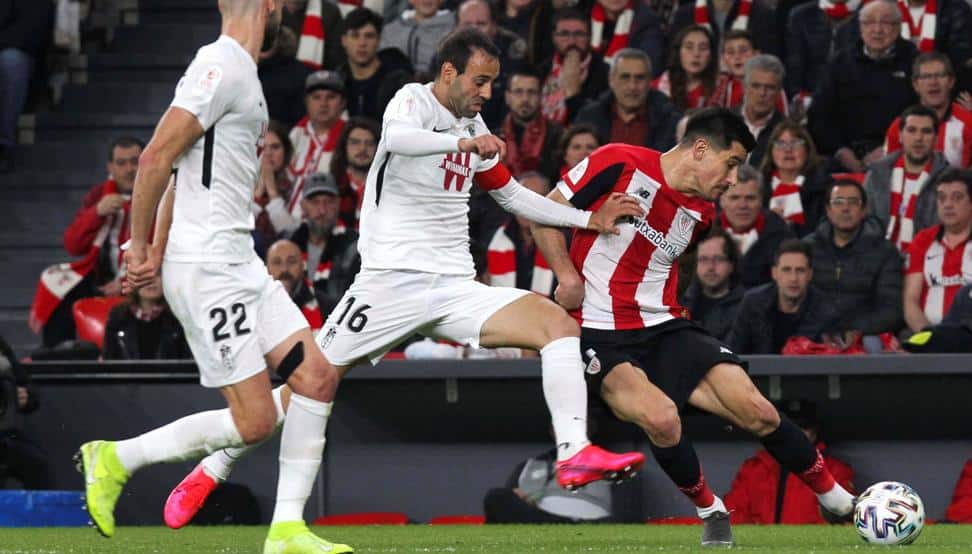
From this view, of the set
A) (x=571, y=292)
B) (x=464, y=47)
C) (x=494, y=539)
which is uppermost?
(x=464, y=47)

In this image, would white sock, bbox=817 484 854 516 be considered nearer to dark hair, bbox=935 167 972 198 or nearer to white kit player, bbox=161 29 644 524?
white kit player, bbox=161 29 644 524

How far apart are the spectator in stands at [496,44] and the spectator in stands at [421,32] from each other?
0.92ft

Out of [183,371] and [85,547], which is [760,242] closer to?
[183,371]

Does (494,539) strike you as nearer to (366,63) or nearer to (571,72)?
(571,72)

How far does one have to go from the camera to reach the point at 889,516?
8.10 m

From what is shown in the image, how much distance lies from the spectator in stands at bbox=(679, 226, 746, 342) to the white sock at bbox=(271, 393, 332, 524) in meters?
5.11

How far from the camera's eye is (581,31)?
14133 millimetres

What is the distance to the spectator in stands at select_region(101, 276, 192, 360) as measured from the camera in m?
12.4

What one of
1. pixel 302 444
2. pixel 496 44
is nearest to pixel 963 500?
pixel 302 444

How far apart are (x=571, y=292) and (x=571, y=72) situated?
234 inches

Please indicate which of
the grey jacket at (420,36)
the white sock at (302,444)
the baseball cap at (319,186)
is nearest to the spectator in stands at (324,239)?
the baseball cap at (319,186)

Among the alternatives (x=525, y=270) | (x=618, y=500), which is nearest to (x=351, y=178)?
(x=525, y=270)

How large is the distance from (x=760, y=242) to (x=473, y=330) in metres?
4.76

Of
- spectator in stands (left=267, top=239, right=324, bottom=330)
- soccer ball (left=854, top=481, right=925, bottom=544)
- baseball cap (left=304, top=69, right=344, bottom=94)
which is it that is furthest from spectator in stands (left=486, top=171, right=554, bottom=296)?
soccer ball (left=854, top=481, right=925, bottom=544)
